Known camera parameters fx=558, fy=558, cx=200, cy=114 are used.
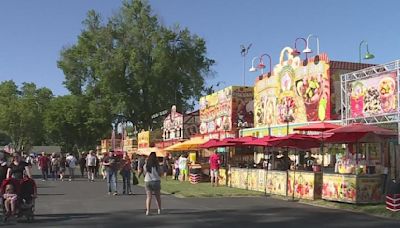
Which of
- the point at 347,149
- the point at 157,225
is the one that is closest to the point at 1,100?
the point at 347,149

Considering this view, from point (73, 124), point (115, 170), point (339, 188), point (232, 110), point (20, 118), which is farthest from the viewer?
point (20, 118)

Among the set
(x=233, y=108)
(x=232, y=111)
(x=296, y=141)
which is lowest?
(x=296, y=141)

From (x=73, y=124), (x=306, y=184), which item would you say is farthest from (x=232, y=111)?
(x=73, y=124)

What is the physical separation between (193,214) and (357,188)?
528 cm

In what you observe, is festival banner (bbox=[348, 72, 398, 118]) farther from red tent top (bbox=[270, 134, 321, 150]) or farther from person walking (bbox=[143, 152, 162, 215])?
person walking (bbox=[143, 152, 162, 215])

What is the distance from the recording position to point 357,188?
16266mm

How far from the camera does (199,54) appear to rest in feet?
203

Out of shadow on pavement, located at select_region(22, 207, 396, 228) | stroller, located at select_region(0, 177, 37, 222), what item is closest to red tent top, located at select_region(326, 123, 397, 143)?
shadow on pavement, located at select_region(22, 207, 396, 228)

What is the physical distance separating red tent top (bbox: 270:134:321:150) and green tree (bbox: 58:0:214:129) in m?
38.3

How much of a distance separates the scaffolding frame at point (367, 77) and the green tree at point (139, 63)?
36.9 meters

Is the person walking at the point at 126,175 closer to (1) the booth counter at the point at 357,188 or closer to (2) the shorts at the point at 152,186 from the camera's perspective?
(2) the shorts at the point at 152,186

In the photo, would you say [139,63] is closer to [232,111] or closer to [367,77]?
[232,111]

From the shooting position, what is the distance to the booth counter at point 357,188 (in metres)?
16.3

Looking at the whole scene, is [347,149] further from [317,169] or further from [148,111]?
[148,111]
